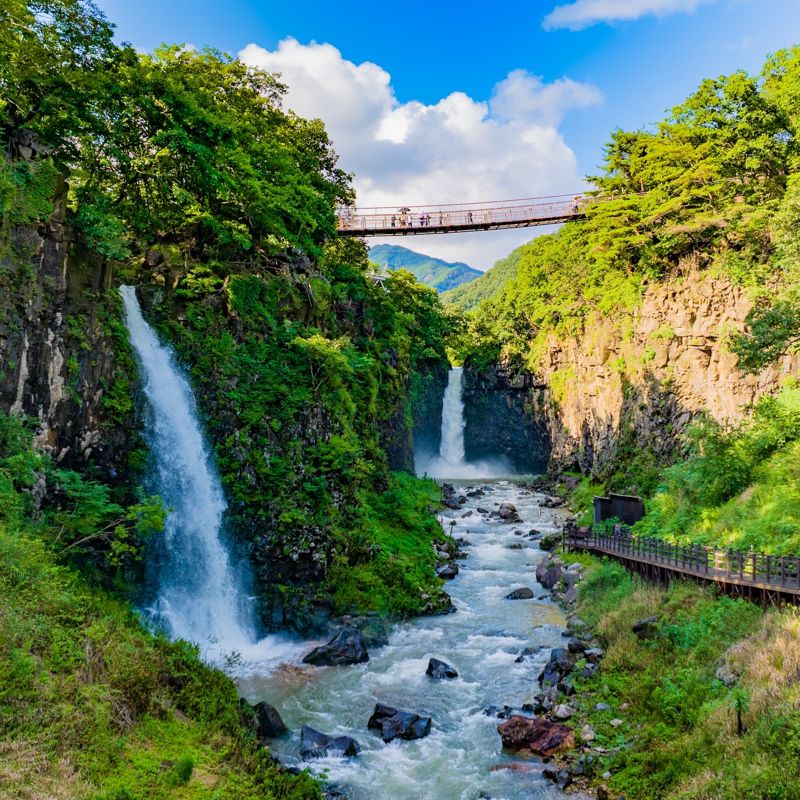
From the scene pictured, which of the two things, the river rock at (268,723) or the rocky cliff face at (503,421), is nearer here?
the river rock at (268,723)

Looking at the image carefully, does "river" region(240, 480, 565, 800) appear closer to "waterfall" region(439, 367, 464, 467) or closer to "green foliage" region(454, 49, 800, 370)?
"green foliage" region(454, 49, 800, 370)

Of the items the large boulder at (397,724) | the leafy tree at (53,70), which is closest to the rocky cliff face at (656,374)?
the large boulder at (397,724)

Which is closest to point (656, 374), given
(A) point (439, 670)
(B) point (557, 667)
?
(B) point (557, 667)

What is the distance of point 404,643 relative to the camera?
61.6 feet

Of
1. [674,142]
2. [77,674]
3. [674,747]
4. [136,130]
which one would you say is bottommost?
[674,747]

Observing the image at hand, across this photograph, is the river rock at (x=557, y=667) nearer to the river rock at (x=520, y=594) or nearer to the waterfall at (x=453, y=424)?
the river rock at (x=520, y=594)

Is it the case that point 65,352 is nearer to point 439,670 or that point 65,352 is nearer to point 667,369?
point 439,670

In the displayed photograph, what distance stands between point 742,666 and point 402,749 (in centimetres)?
797

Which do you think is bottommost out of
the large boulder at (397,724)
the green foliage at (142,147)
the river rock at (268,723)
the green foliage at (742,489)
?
the large boulder at (397,724)

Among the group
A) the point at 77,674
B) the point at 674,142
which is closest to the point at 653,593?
the point at 77,674

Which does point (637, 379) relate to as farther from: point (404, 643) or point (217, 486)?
point (217, 486)

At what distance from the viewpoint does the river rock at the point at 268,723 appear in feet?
42.1

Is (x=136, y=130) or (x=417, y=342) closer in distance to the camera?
(x=136, y=130)

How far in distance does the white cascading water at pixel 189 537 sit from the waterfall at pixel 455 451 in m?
44.0
